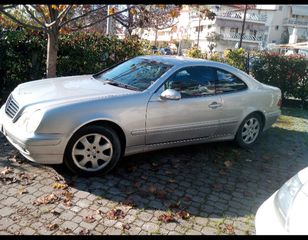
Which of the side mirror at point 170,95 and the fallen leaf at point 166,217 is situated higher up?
the side mirror at point 170,95

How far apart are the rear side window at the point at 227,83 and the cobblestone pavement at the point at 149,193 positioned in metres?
1.08

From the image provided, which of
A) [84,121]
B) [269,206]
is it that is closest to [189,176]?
[84,121]

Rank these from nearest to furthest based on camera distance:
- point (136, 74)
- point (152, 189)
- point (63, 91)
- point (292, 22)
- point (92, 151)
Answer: point (152, 189), point (92, 151), point (63, 91), point (136, 74), point (292, 22)

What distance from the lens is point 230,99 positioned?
5.66 m

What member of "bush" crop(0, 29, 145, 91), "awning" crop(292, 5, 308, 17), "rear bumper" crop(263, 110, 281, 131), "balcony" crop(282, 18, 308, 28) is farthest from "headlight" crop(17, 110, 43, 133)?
"awning" crop(292, 5, 308, 17)

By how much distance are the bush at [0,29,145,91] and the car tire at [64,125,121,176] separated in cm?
470

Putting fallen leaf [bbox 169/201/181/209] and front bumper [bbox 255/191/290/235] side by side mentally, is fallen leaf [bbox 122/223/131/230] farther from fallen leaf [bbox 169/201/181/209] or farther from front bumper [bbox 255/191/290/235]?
front bumper [bbox 255/191/290/235]

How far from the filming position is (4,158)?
490 centimetres

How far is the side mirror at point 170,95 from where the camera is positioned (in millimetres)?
4750

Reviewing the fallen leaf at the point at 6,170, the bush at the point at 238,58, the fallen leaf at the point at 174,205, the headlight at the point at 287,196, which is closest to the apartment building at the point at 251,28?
the bush at the point at 238,58

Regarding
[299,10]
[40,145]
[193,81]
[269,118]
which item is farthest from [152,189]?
[299,10]

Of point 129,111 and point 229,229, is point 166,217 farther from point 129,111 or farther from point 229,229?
point 129,111

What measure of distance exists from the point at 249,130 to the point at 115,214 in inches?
134

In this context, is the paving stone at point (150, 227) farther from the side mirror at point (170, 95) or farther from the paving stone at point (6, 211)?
the side mirror at point (170, 95)
